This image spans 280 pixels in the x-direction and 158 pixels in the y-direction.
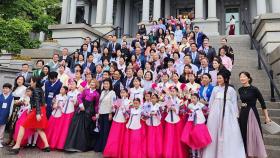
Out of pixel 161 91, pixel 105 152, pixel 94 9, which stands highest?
pixel 94 9

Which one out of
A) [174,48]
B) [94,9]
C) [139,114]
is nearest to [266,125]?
[139,114]

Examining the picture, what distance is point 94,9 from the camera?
29625 millimetres

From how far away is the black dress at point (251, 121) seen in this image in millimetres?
5234

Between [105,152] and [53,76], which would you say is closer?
[105,152]

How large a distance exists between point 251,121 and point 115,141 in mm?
2913

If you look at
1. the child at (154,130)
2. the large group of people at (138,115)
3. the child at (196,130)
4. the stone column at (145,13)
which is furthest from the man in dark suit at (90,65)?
the stone column at (145,13)

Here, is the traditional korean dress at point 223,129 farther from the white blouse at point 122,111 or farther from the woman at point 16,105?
the woman at point 16,105

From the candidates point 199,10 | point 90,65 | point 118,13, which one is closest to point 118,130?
point 90,65

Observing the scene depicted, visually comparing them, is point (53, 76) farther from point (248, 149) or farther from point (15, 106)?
point (248, 149)

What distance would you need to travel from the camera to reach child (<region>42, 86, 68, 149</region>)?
23.0 ft

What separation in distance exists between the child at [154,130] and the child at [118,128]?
559mm

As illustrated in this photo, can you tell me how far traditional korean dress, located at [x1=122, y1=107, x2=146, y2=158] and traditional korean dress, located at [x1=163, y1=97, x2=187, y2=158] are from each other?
51 centimetres

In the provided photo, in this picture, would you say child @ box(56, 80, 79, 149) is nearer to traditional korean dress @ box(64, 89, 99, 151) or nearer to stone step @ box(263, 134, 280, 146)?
traditional korean dress @ box(64, 89, 99, 151)

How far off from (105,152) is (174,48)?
582cm
